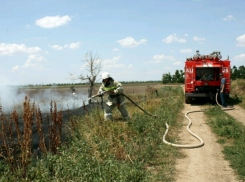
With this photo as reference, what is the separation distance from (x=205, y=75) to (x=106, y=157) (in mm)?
12540

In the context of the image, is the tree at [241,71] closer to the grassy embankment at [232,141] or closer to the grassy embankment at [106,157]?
the grassy embankment at [232,141]

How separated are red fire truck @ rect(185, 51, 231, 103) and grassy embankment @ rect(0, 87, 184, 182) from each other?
8.42 meters

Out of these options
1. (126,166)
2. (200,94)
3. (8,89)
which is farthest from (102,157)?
(8,89)

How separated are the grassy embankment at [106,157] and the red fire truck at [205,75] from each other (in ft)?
27.6

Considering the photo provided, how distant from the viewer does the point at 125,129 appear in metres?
8.54

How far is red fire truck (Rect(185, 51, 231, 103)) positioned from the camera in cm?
1717

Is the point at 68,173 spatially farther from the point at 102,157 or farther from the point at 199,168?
the point at 199,168

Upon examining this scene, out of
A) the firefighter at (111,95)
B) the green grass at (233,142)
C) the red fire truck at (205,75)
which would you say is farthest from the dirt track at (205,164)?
the red fire truck at (205,75)

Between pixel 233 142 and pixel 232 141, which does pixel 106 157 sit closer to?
pixel 233 142

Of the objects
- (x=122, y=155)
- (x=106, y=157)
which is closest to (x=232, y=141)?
(x=122, y=155)

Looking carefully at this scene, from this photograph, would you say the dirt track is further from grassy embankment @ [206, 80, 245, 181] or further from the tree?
the tree

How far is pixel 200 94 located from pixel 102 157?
474 inches

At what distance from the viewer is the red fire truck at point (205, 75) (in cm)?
1717

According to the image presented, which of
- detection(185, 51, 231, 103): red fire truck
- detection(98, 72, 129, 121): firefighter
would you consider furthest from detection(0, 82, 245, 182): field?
detection(185, 51, 231, 103): red fire truck
